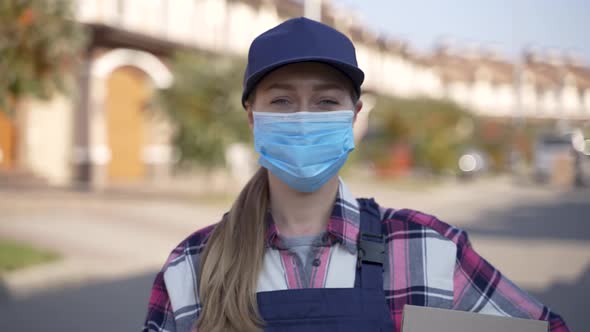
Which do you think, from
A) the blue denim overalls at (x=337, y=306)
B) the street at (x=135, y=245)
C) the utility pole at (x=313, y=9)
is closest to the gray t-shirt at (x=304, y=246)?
the blue denim overalls at (x=337, y=306)

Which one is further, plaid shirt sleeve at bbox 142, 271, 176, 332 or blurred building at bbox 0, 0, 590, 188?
blurred building at bbox 0, 0, 590, 188

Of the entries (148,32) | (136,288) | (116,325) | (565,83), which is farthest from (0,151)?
(565,83)

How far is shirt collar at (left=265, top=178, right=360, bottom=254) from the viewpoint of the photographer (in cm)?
180

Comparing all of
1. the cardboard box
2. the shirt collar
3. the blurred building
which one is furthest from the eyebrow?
the blurred building

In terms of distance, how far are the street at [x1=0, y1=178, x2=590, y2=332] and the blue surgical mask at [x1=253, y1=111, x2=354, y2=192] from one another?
4180mm

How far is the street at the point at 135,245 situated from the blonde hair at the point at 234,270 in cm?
434

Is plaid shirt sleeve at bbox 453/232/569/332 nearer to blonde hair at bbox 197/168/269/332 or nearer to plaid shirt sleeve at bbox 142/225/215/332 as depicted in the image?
blonde hair at bbox 197/168/269/332

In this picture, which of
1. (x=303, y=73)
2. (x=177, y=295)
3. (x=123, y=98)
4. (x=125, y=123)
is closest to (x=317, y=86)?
(x=303, y=73)

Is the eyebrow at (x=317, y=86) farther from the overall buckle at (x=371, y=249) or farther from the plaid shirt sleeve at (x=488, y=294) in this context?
the plaid shirt sleeve at (x=488, y=294)

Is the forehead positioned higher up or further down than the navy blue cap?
further down

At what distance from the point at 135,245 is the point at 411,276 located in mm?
9256

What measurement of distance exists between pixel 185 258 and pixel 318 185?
0.44 m

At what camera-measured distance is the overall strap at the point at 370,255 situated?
1711 mm

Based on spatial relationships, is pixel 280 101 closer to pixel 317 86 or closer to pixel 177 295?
pixel 317 86
